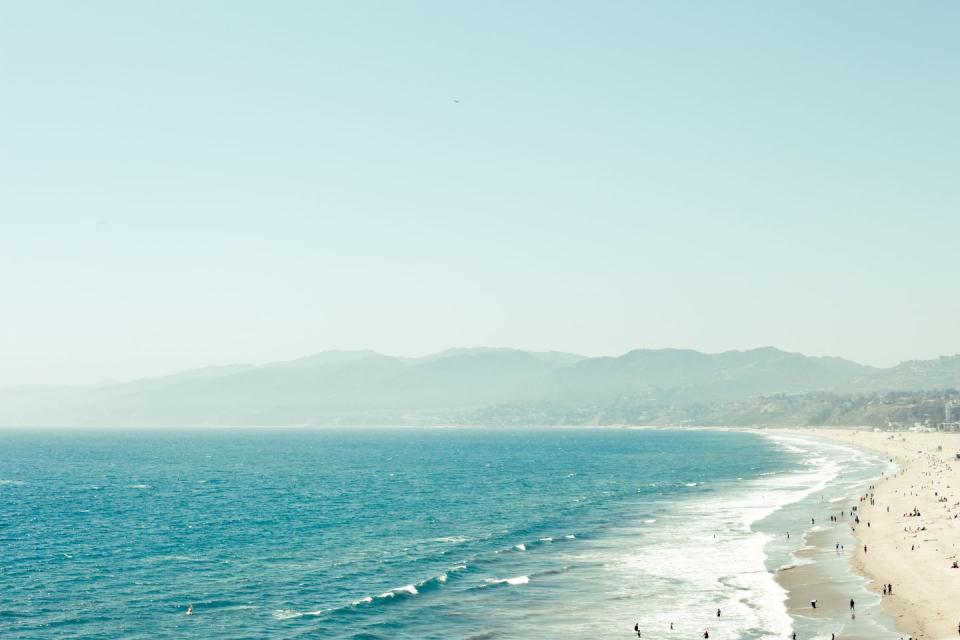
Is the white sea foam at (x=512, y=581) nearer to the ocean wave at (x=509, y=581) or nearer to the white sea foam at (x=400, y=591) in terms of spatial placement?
the ocean wave at (x=509, y=581)

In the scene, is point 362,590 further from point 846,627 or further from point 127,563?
point 846,627

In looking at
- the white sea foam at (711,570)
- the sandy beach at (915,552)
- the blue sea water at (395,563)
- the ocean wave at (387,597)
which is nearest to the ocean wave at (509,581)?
the blue sea water at (395,563)

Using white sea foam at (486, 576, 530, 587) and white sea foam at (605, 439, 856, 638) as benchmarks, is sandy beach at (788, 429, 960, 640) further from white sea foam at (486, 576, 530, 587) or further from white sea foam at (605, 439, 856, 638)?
white sea foam at (486, 576, 530, 587)

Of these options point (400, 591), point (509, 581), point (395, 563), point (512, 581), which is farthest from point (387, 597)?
point (395, 563)

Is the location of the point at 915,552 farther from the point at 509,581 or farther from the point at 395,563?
the point at 395,563

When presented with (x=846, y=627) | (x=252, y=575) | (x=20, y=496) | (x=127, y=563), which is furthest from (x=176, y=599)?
(x=20, y=496)

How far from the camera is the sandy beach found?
214 feet

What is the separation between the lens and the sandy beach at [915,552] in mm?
65312

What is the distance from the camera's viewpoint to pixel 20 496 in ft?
503

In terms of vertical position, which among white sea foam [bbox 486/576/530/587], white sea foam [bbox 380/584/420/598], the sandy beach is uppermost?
white sea foam [bbox 380/584/420/598]

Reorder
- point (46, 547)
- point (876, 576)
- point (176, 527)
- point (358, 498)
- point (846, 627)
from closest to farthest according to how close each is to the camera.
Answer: point (846, 627)
point (876, 576)
point (46, 547)
point (176, 527)
point (358, 498)

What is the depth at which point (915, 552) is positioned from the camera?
8750 cm

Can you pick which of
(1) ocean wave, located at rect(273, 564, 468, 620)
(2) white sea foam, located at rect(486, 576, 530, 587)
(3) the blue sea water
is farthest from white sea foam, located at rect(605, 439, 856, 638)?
(1) ocean wave, located at rect(273, 564, 468, 620)

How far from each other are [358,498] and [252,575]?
218ft
